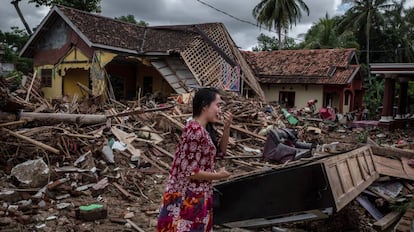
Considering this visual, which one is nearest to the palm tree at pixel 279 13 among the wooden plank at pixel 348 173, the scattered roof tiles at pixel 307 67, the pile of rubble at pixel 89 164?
the scattered roof tiles at pixel 307 67

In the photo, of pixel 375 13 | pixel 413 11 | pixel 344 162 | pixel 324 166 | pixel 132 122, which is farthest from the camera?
pixel 413 11

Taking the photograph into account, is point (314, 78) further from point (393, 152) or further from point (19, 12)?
point (19, 12)

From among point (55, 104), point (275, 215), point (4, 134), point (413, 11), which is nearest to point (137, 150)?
point (4, 134)

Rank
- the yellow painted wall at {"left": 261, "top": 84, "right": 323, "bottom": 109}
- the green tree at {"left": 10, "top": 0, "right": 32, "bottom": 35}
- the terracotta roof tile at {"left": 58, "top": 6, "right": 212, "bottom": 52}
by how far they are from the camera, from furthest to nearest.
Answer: the green tree at {"left": 10, "top": 0, "right": 32, "bottom": 35} → the yellow painted wall at {"left": 261, "top": 84, "right": 323, "bottom": 109} → the terracotta roof tile at {"left": 58, "top": 6, "right": 212, "bottom": 52}

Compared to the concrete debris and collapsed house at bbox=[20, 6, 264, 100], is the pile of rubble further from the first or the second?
collapsed house at bbox=[20, 6, 264, 100]

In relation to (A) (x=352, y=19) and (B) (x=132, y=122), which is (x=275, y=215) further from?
(A) (x=352, y=19)

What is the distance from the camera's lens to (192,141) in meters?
2.84

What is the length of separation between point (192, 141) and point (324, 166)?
5.21ft

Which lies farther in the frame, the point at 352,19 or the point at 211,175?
the point at 352,19

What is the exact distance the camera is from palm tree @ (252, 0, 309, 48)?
3300cm

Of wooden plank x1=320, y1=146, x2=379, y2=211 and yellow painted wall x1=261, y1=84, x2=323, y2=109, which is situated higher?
yellow painted wall x1=261, y1=84, x2=323, y2=109

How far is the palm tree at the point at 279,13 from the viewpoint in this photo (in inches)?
1299

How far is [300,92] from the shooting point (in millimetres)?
25047

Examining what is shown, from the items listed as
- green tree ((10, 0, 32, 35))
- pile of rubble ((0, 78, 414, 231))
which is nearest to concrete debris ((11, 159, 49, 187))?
pile of rubble ((0, 78, 414, 231))
